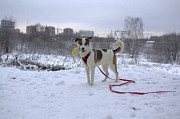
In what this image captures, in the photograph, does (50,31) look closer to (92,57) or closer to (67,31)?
(67,31)

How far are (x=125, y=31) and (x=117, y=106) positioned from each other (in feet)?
117

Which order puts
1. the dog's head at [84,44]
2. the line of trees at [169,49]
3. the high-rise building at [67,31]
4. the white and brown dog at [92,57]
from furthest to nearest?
the line of trees at [169,49]
the high-rise building at [67,31]
the white and brown dog at [92,57]
the dog's head at [84,44]

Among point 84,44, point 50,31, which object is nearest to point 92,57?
point 84,44

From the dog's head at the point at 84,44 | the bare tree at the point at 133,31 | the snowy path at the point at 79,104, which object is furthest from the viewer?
the bare tree at the point at 133,31

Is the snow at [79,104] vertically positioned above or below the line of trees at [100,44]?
below

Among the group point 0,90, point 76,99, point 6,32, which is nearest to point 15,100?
point 0,90

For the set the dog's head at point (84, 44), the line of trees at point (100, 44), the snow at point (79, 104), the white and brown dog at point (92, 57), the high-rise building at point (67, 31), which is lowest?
the snow at point (79, 104)

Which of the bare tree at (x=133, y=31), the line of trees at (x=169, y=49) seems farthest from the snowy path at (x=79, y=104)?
the bare tree at (x=133, y=31)

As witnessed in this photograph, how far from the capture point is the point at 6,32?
1914cm

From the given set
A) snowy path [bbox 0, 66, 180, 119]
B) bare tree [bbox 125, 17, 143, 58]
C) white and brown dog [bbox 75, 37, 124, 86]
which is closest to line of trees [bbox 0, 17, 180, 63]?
bare tree [bbox 125, 17, 143, 58]

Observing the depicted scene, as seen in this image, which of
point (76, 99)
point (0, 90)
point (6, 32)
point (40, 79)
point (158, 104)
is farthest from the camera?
point (6, 32)

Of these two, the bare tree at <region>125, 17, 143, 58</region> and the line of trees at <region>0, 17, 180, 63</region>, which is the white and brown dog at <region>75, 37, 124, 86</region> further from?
the bare tree at <region>125, 17, 143, 58</region>

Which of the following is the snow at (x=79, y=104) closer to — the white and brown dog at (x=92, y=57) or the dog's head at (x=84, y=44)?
the white and brown dog at (x=92, y=57)

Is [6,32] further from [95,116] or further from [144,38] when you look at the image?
[144,38]
